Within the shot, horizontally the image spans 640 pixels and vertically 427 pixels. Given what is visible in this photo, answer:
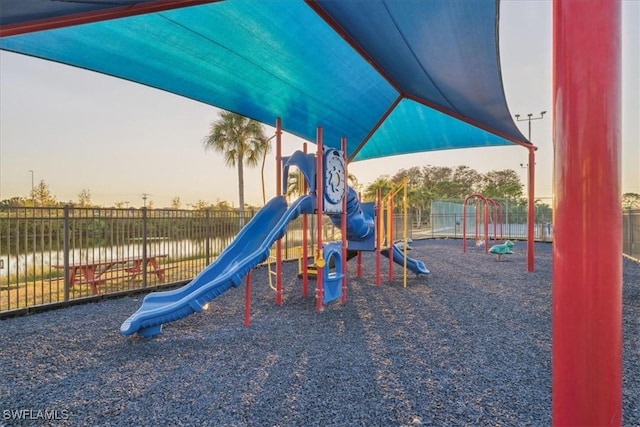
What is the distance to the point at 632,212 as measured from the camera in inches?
499

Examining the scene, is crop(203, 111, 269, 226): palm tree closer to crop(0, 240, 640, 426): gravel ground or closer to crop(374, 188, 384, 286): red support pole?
crop(374, 188, 384, 286): red support pole

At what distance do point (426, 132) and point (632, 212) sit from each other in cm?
862

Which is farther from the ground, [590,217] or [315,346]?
[590,217]

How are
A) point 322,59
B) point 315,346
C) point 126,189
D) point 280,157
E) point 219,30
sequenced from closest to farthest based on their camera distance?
point 315,346 < point 219,30 < point 322,59 < point 280,157 < point 126,189

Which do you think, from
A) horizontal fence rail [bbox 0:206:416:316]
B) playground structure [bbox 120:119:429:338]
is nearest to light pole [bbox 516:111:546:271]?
playground structure [bbox 120:119:429:338]

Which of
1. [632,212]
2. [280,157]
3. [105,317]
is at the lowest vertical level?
[105,317]

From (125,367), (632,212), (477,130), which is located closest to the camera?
(125,367)

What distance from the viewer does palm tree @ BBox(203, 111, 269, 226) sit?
2112 cm

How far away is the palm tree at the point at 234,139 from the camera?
69.3 feet

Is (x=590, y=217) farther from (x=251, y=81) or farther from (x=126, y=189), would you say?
(x=126, y=189)

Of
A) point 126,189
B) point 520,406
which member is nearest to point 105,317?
point 520,406

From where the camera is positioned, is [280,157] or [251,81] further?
[280,157]

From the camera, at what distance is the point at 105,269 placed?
7.20 m

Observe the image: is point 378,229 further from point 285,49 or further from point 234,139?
point 234,139
